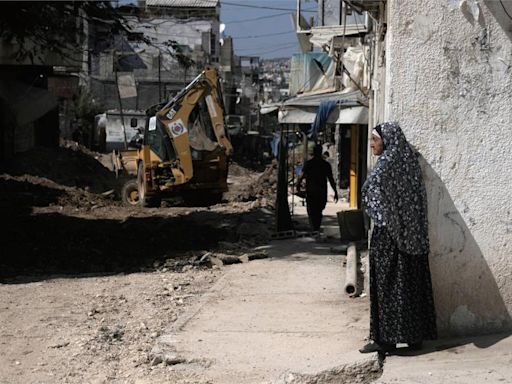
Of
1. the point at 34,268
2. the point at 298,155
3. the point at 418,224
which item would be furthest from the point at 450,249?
the point at 298,155

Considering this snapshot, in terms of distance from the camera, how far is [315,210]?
15.4 metres

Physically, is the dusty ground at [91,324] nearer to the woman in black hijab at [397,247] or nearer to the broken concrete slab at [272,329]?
the broken concrete slab at [272,329]

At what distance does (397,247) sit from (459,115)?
123 centimetres

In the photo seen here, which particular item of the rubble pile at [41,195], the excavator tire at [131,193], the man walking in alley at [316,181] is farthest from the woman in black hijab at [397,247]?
the excavator tire at [131,193]

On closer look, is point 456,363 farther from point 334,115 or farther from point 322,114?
point 334,115

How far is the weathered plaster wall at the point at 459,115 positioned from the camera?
657cm

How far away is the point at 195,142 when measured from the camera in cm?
2027

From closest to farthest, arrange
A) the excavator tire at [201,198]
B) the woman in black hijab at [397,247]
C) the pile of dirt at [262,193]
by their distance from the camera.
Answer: the woman in black hijab at [397,247] < the excavator tire at [201,198] < the pile of dirt at [262,193]

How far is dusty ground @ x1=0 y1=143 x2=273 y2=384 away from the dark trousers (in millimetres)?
894

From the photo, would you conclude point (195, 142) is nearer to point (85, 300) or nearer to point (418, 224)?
point (85, 300)

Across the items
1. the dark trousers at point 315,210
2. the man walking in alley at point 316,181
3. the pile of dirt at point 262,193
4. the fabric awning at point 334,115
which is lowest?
the pile of dirt at point 262,193

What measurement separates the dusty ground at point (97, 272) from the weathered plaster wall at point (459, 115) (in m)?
2.53

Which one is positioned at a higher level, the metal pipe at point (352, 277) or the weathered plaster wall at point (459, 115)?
the weathered plaster wall at point (459, 115)

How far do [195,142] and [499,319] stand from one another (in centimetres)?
1419
